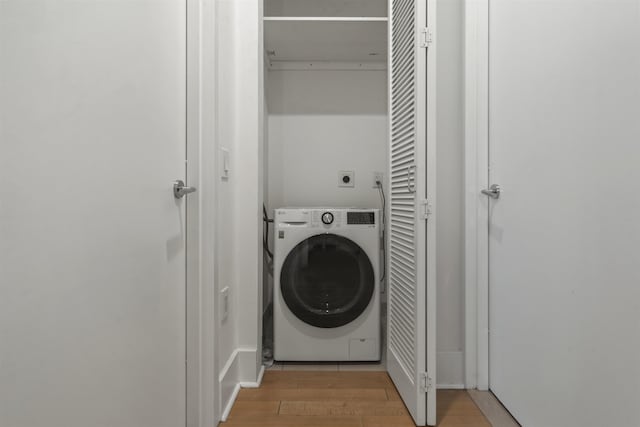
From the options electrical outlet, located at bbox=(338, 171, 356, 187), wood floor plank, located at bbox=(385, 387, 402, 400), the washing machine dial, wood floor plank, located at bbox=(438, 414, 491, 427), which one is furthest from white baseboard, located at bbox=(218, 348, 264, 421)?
electrical outlet, located at bbox=(338, 171, 356, 187)

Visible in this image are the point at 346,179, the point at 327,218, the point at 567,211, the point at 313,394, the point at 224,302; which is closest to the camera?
the point at 567,211

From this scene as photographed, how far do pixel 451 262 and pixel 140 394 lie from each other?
4.41ft

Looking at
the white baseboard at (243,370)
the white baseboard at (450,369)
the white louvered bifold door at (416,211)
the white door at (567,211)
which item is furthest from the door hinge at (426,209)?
the white baseboard at (243,370)

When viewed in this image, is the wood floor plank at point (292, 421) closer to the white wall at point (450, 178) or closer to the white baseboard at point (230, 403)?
the white baseboard at point (230, 403)

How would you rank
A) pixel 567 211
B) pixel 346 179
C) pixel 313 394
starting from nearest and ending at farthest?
1. pixel 567 211
2. pixel 313 394
3. pixel 346 179

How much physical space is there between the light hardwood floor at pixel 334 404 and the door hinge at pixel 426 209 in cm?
81

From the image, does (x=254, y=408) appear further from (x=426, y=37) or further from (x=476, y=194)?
(x=426, y=37)

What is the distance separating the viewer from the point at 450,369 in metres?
1.58

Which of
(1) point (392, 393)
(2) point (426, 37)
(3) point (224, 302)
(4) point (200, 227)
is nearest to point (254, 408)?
(3) point (224, 302)

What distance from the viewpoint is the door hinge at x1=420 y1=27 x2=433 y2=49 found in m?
1.28

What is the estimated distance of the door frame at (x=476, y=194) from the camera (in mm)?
1503

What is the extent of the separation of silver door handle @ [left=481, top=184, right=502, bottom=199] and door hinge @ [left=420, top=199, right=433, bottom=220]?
35 cm

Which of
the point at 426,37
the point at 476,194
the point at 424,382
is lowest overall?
the point at 424,382

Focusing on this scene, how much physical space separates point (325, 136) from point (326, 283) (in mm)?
1085
